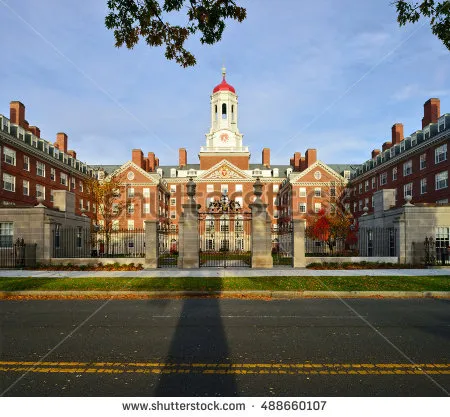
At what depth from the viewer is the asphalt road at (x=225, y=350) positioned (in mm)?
4887

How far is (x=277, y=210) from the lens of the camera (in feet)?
240

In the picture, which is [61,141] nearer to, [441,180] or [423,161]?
[423,161]

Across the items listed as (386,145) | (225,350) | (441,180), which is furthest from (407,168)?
(225,350)

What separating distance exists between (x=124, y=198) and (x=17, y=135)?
2402 cm

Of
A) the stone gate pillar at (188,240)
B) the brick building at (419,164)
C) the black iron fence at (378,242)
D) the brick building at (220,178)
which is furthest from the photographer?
the brick building at (220,178)

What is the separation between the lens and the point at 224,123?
73375 mm

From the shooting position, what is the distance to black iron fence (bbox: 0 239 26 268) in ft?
70.2

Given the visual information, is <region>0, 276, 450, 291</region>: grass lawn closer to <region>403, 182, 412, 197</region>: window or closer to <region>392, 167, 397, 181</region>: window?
<region>403, 182, 412, 197</region>: window

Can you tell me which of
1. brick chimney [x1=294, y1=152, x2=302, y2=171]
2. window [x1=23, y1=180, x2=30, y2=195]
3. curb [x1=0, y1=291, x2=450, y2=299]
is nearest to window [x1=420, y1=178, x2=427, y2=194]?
curb [x1=0, y1=291, x2=450, y2=299]

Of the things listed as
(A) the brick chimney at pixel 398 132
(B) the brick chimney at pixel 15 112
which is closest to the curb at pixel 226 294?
(B) the brick chimney at pixel 15 112

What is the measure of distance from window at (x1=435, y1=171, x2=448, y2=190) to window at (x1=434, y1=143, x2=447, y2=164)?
1.53 m

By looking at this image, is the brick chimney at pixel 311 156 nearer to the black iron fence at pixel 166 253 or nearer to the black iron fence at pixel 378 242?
the black iron fence at pixel 166 253

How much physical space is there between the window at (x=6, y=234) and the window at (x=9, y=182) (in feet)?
63.1

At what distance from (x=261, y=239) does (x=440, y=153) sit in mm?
28936
